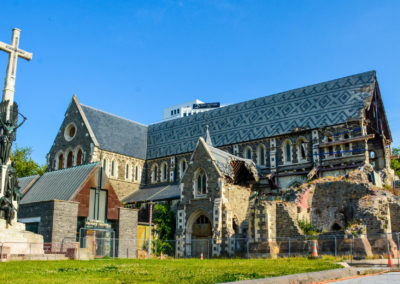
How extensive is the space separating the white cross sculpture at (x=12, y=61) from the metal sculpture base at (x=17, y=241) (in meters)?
6.40

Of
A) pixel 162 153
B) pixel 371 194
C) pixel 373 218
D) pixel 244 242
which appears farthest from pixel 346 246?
pixel 162 153

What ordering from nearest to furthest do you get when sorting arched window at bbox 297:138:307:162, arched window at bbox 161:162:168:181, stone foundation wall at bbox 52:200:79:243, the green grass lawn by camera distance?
1. the green grass lawn
2. stone foundation wall at bbox 52:200:79:243
3. arched window at bbox 297:138:307:162
4. arched window at bbox 161:162:168:181

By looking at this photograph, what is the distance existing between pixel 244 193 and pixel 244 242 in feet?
18.1

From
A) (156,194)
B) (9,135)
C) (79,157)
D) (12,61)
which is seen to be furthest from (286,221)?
(79,157)

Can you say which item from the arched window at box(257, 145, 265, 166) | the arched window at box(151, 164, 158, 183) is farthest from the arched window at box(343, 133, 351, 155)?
the arched window at box(151, 164, 158, 183)

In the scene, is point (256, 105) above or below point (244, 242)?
above

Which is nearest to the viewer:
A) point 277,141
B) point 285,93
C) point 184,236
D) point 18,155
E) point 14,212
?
point 14,212

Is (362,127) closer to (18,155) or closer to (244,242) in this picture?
(244,242)

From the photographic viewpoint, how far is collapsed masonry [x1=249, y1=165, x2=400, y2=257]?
23500mm

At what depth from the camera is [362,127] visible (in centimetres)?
3428

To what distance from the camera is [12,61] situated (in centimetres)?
2298

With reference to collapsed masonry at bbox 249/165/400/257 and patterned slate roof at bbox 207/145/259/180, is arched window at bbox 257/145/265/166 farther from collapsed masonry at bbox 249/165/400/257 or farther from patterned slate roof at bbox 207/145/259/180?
collapsed masonry at bbox 249/165/400/257

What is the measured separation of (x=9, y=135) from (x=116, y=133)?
26352 millimetres

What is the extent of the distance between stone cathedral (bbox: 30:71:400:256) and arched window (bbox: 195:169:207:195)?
0.08 metres
